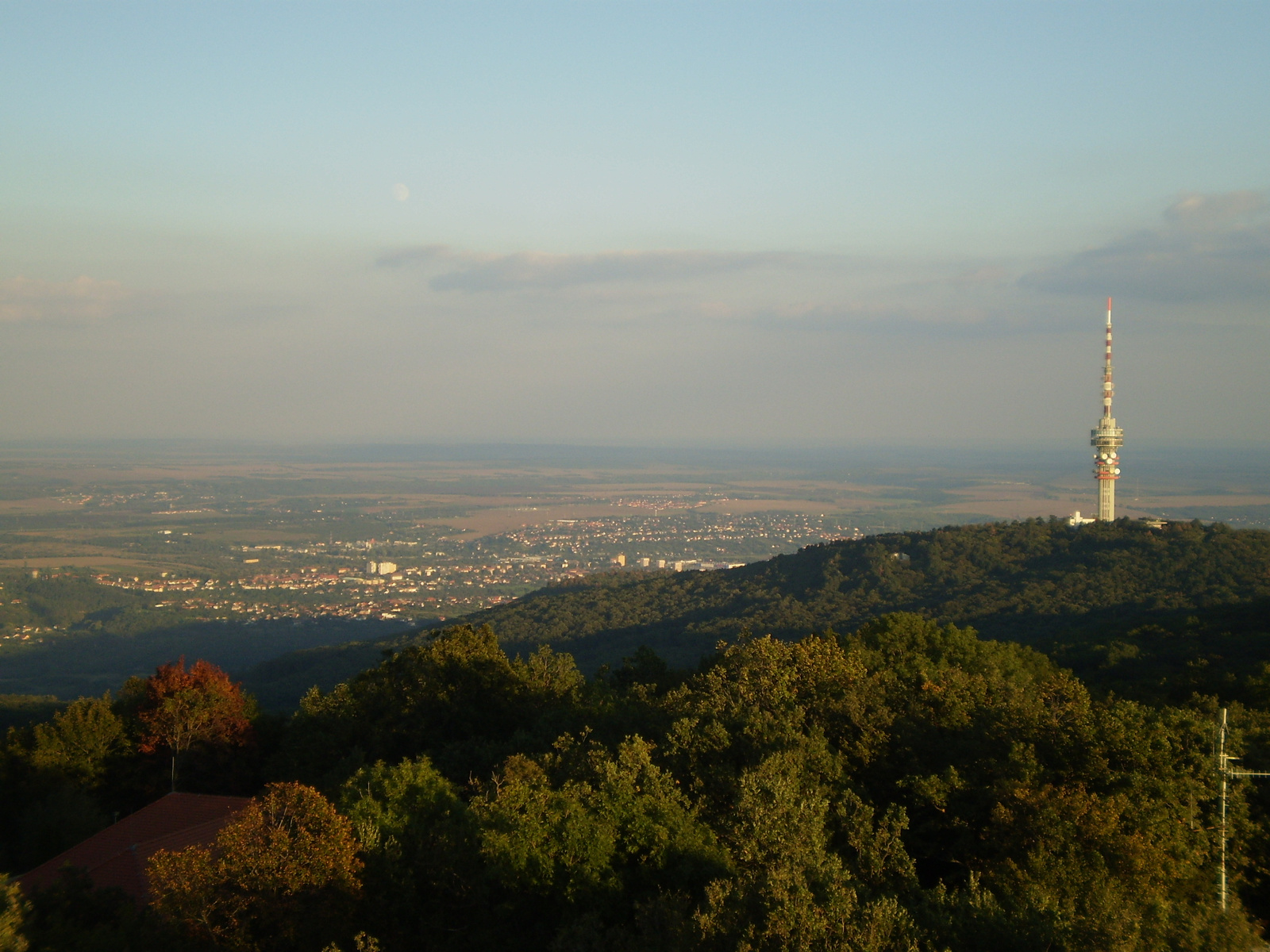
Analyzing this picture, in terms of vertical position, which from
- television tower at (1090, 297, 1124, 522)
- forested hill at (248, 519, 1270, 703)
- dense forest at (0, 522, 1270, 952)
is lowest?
forested hill at (248, 519, 1270, 703)

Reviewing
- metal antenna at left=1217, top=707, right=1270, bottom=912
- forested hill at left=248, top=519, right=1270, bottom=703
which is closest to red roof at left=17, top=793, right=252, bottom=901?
metal antenna at left=1217, top=707, right=1270, bottom=912

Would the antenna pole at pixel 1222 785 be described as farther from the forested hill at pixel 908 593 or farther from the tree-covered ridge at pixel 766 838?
the forested hill at pixel 908 593

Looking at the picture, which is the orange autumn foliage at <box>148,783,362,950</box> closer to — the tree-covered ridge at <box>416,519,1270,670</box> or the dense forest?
the dense forest

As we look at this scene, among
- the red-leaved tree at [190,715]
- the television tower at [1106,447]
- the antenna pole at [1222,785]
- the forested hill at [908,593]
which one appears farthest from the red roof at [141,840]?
the television tower at [1106,447]

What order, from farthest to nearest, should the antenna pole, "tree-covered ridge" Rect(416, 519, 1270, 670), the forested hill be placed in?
"tree-covered ridge" Rect(416, 519, 1270, 670)
the forested hill
the antenna pole

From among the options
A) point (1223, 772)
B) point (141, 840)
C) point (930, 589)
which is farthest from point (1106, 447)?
point (141, 840)

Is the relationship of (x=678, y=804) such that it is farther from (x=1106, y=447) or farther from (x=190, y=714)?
(x=1106, y=447)

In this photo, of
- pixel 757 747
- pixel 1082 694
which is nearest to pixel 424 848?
pixel 757 747
